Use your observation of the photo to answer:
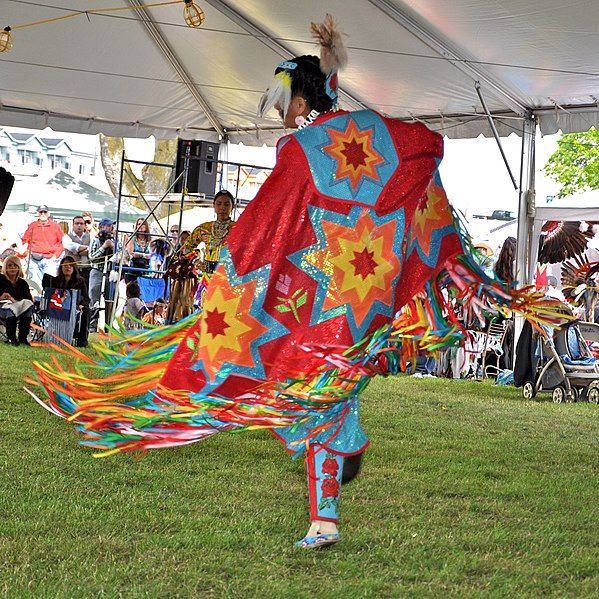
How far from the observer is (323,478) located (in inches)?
98.7

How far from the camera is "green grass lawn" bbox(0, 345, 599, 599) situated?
7.32ft

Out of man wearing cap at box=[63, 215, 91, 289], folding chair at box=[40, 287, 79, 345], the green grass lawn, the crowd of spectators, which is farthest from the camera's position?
man wearing cap at box=[63, 215, 91, 289]

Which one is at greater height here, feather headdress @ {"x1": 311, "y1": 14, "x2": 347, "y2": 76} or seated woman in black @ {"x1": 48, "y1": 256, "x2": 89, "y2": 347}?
feather headdress @ {"x1": 311, "y1": 14, "x2": 347, "y2": 76}

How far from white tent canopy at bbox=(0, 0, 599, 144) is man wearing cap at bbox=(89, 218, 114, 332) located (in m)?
1.21

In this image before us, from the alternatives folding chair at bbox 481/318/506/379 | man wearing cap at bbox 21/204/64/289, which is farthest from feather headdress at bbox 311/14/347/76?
man wearing cap at bbox 21/204/64/289

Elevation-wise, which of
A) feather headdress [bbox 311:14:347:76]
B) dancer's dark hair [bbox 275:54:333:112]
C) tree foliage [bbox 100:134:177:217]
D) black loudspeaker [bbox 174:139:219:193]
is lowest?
dancer's dark hair [bbox 275:54:333:112]

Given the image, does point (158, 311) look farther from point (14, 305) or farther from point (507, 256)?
point (507, 256)

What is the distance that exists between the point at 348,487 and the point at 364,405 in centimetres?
256

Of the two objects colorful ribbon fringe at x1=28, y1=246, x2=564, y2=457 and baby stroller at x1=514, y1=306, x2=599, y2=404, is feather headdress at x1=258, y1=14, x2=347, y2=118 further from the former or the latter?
baby stroller at x1=514, y1=306, x2=599, y2=404

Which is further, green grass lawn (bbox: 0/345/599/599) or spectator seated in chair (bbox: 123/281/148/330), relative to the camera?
spectator seated in chair (bbox: 123/281/148/330)

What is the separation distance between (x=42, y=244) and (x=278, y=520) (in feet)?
32.8

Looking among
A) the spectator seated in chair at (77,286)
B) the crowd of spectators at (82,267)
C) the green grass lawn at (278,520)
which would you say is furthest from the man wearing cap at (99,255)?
the green grass lawn at (278,520)

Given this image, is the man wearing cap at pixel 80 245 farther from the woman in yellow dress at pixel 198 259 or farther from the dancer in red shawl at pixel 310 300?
the dancer in red shawl at pixel 310 300

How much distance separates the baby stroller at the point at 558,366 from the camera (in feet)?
24.1
